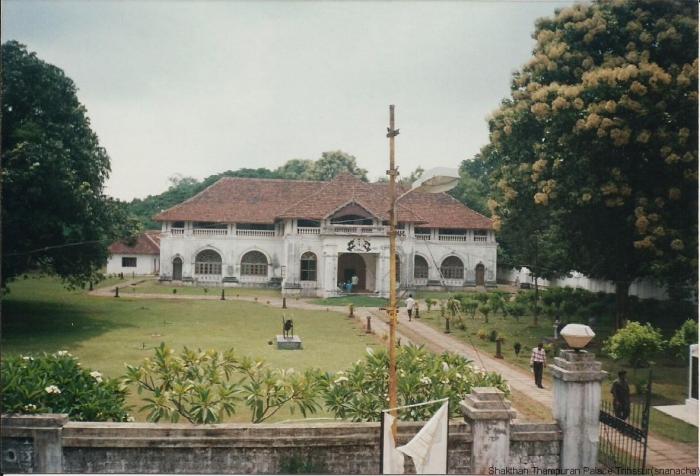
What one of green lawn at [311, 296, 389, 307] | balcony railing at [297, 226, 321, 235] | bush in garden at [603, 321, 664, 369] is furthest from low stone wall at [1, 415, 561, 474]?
balcony railing at [297, 226, 321, 235]

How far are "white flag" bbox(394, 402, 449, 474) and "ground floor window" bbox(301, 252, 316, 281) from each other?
20170 millimetres

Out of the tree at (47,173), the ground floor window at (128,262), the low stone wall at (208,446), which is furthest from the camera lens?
the ground floor window at (128,262)

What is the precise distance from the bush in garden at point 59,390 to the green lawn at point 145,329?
2.07 metres

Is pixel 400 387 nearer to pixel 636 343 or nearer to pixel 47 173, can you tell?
pixel 636 343

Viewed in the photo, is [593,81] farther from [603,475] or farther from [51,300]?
[51,300]

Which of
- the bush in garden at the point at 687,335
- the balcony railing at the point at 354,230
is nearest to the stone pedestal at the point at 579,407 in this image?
the bush in garden at the point at 687,335

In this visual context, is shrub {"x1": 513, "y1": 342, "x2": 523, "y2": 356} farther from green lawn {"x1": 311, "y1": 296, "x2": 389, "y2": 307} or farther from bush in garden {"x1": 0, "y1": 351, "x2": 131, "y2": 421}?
bush in garden {"x1": 0, "y1": 351, "x2": 131, "y2": 421}

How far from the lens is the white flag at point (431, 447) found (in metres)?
5.41

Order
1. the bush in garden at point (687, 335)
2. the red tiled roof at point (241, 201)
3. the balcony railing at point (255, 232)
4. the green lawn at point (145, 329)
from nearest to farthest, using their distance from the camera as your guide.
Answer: the bush in garden at point (687, 335)
the green lawn at point (145, 329)
the red tiled roof at point (241, 201)
the balcony railing at point (255, 232)

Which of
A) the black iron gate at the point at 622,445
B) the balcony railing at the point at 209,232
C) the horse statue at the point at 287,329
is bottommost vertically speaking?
the black iron gate at the point at 622,445

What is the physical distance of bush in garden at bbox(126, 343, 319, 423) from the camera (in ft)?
19.6

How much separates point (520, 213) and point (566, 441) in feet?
28.0

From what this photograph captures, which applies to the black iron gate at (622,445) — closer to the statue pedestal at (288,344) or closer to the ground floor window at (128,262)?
the statue pedestal at (288,344)

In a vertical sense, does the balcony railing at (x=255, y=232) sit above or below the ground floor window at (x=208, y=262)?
above
